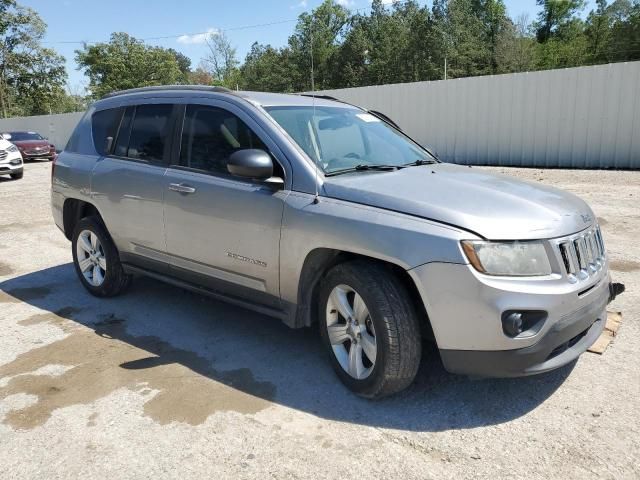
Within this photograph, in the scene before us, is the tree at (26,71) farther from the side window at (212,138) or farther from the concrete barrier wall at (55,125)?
the side window at (212,138)

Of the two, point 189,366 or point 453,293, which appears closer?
point 453,293

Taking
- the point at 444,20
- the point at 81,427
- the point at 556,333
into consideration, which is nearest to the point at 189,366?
the point at 81,427

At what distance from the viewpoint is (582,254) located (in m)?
2.95

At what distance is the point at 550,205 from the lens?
3057 mm

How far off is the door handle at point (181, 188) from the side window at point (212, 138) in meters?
0.17

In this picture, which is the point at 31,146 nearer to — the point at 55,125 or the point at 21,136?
the point at 21,136

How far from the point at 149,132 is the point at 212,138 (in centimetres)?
86

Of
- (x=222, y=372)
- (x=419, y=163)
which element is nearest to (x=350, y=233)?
(x=419, y=163)

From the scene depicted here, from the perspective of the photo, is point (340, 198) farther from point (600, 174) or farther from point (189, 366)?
point (600, 174)

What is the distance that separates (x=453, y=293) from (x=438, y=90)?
47.4 ft

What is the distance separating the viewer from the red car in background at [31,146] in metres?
22.3

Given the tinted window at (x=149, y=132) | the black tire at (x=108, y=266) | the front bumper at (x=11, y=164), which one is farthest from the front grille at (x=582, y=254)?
the front bumper at (x=11, y=164)

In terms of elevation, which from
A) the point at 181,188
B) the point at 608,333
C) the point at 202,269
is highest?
the point at 181,188

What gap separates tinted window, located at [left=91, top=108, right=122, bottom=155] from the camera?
4.91 m
